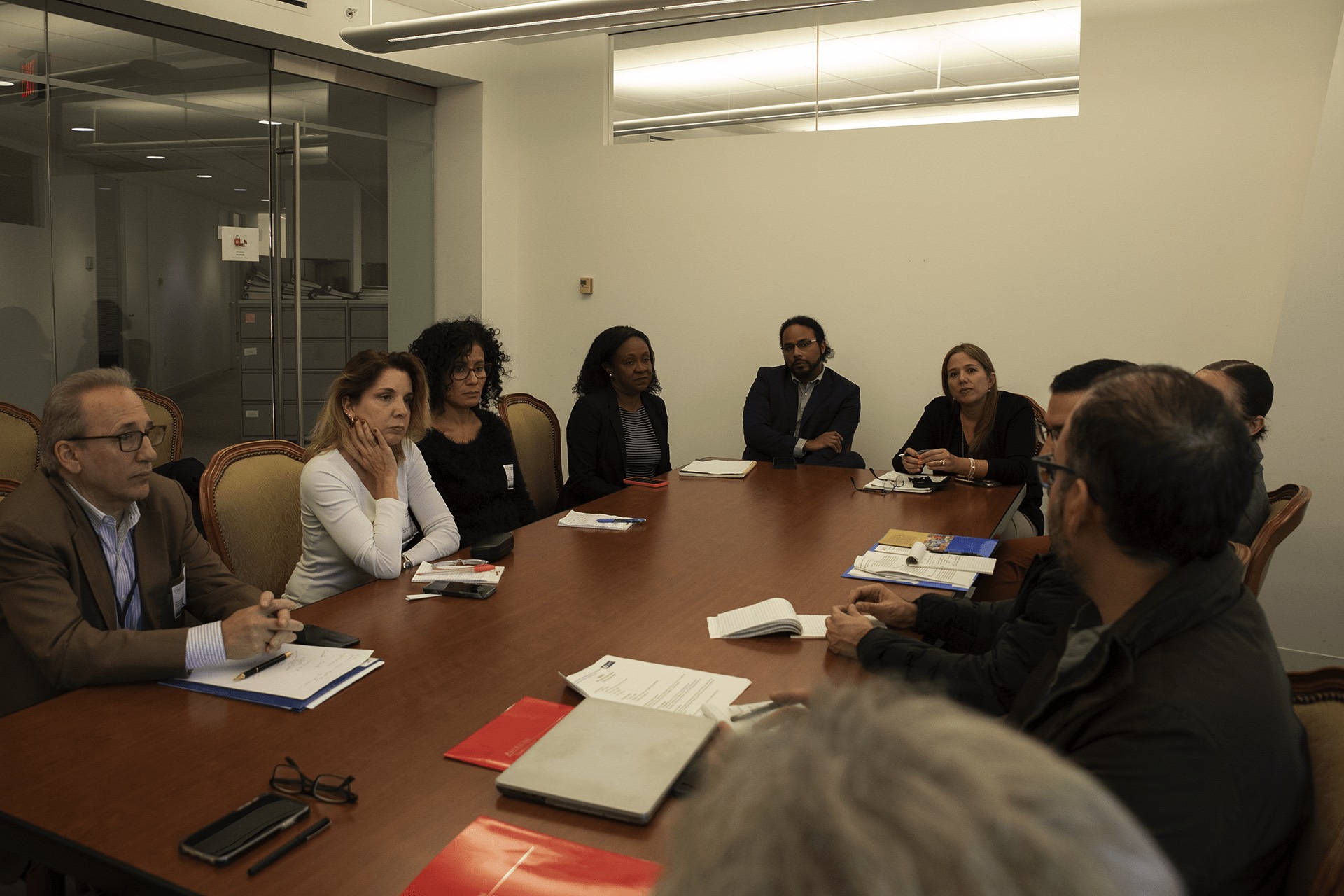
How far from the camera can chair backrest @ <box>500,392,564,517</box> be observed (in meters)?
4.43

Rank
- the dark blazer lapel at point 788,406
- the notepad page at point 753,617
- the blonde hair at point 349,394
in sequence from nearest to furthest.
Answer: the notepad page at point 753,617 < the blonde hair at point 349,394 < the dark blazer lapel at point 788,406

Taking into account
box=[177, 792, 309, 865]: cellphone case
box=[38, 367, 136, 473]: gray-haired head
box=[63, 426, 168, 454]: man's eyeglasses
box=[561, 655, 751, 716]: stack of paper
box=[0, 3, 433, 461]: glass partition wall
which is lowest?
box=[177, 792, 309, 865]: cellphone case

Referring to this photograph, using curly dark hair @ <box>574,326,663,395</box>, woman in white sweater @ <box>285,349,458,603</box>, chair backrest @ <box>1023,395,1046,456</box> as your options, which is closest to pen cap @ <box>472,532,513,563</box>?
woman in white sweater @ <box>285,349,458,603</box>

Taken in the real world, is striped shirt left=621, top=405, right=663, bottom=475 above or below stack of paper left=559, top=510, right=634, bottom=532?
above

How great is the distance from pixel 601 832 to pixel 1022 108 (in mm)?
5160

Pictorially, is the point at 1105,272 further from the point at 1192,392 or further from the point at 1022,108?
the point at 1192,392

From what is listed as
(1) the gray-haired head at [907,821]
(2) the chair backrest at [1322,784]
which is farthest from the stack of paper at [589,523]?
(1) the gray-haired head at [907,821]

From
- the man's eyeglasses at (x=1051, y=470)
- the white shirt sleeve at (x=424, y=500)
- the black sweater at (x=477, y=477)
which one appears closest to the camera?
the man's eyeglasses at (x=1051, y=470)

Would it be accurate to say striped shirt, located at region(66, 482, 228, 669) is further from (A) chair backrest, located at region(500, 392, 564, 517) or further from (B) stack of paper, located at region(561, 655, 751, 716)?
(A) chair backrest, located at region(500, 392, 564, 517)

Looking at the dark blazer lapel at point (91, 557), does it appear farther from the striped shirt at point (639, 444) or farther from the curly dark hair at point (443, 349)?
the striped shirt at point (639, 444)

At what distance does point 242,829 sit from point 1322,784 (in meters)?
1.34

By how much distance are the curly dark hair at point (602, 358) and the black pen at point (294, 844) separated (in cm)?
337

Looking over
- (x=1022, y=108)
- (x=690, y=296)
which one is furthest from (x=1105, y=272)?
(x=690, y=296)

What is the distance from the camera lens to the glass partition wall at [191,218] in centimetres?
443
